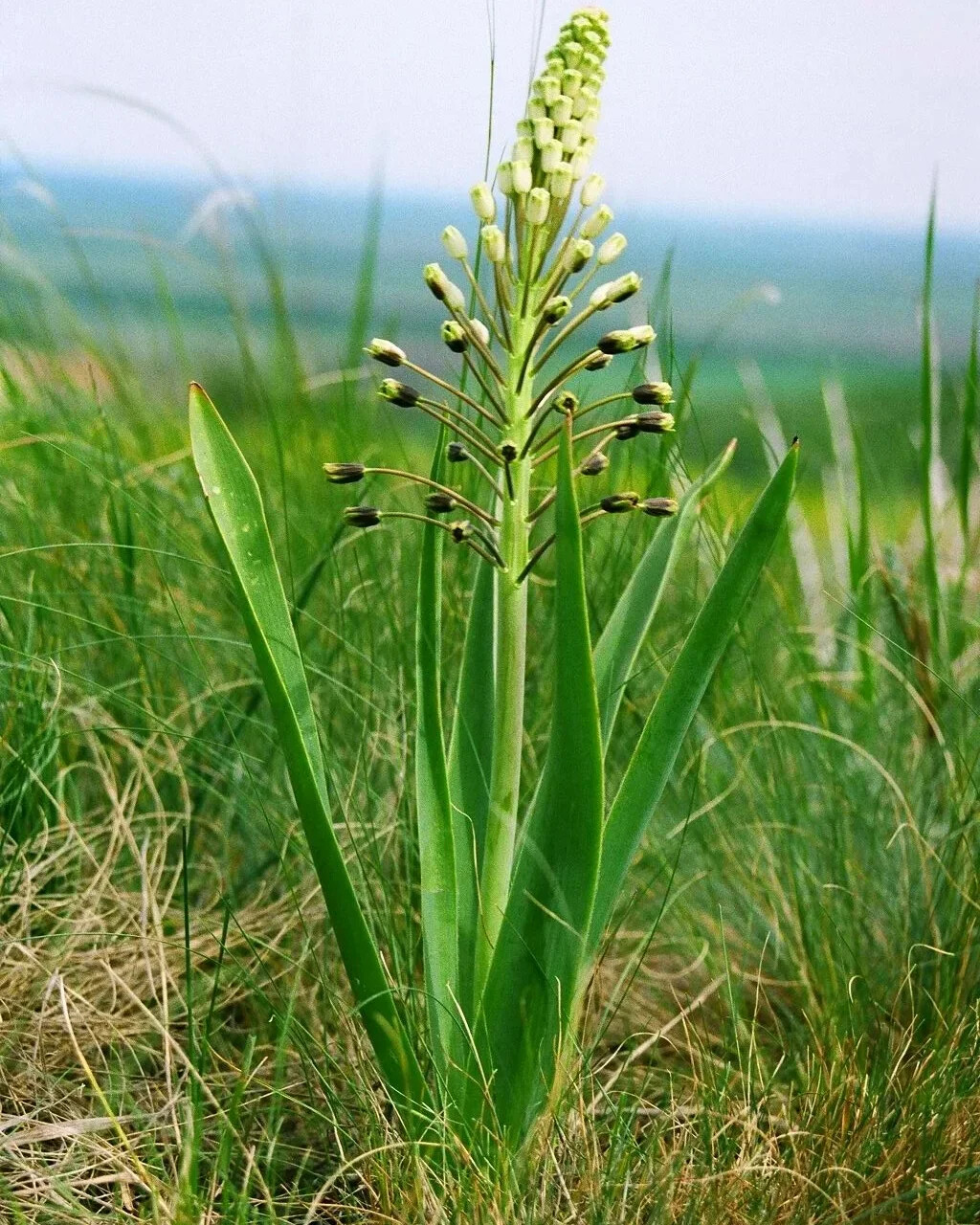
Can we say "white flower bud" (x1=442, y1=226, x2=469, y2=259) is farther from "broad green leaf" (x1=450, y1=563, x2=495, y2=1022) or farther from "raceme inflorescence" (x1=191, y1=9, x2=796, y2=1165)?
"broad green leaf" (x1=450, y1=563, x2=495, y2=1022)

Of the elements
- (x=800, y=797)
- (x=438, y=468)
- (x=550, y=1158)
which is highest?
(x=438, y=468)

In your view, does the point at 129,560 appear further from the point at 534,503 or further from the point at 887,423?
the point at 887,423

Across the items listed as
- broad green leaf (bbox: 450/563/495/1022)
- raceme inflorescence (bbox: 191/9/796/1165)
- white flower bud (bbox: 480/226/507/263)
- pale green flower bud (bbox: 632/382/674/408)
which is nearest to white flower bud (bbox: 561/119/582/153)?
raceme inflorescence (bbox: 191/9/796/1165)

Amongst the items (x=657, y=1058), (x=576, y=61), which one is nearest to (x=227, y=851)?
(x=657, y=1058)

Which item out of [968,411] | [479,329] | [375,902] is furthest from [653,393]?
[968,411]

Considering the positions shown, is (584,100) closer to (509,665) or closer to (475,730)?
(509,665)
